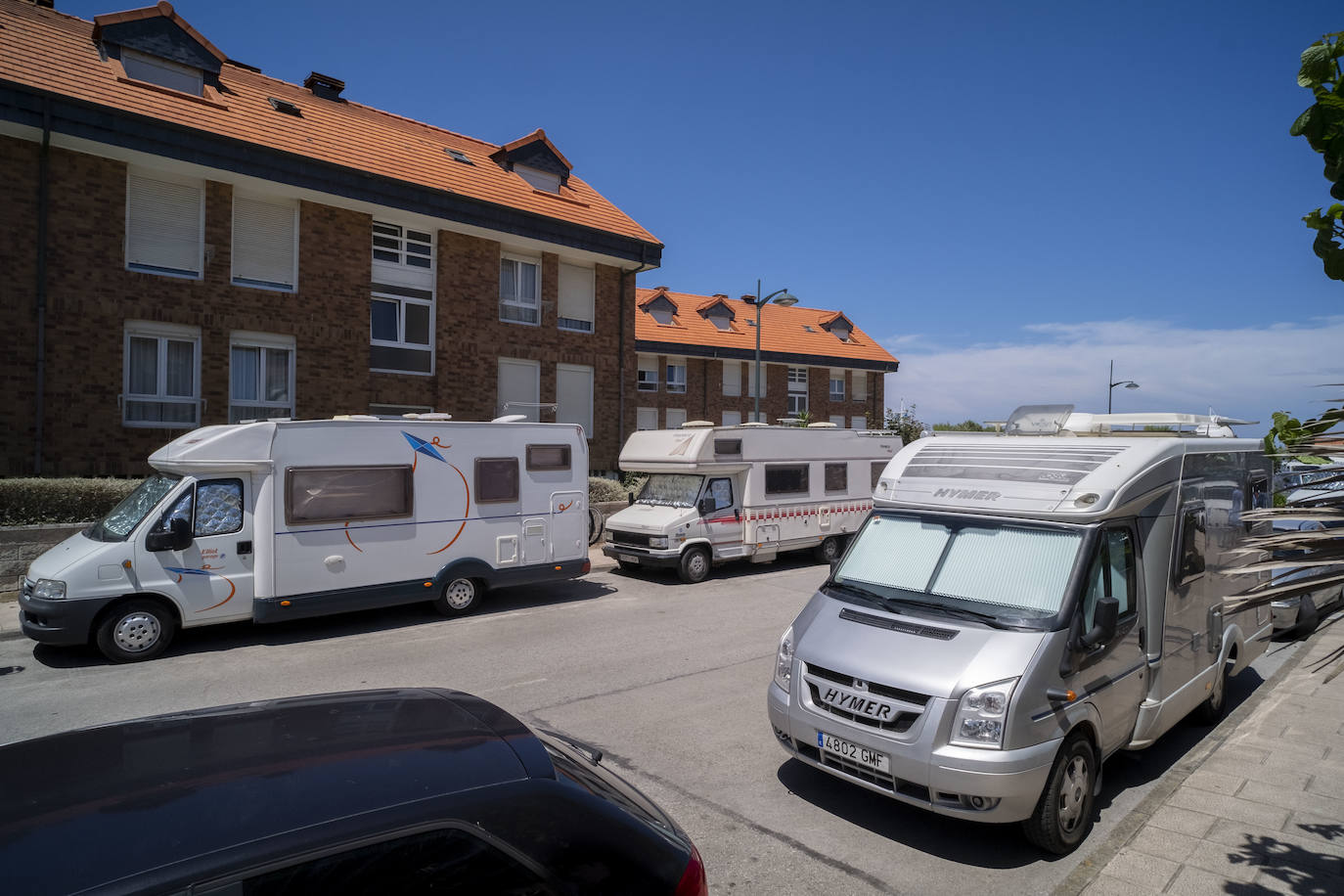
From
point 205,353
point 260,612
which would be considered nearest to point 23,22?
point 205,353

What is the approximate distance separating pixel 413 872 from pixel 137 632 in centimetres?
833

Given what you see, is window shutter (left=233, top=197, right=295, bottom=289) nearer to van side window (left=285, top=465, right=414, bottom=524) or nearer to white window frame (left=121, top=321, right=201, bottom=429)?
white window frame (left=121, top=321, right=201, bottom=429)

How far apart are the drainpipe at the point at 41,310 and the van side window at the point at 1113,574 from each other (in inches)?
633

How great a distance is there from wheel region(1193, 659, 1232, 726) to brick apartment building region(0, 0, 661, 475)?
15934mm

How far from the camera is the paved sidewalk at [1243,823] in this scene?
385 cm

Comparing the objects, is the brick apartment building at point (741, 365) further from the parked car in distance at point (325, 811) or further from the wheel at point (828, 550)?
the parked car in distance at point (325, 811)

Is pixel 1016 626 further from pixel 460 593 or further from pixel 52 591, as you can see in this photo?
pixel 52 591

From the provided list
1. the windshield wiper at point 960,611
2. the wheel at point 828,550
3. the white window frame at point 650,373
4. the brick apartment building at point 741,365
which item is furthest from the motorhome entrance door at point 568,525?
the white window frame at point 650,373

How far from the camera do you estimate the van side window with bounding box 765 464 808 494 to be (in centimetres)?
1462

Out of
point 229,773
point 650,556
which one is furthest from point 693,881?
point 650,556

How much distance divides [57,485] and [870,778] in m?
13.1

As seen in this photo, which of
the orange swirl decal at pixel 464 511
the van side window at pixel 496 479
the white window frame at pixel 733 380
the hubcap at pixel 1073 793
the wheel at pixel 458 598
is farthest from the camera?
the white window frame at pixel 733 380

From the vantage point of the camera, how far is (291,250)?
16.5 metres

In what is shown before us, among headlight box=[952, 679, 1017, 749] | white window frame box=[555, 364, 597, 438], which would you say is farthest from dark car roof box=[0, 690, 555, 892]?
white window frame box=[555, 364, 597, 438]
